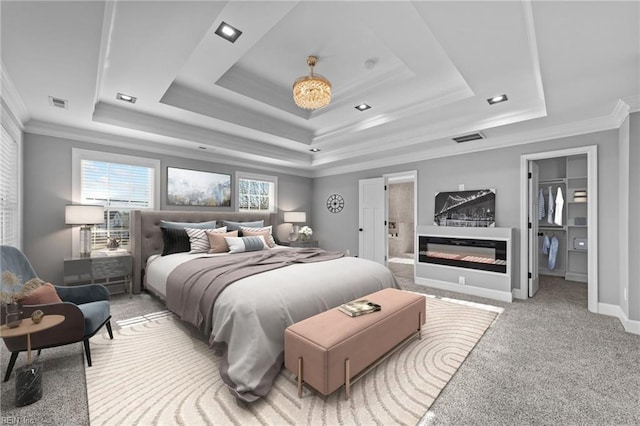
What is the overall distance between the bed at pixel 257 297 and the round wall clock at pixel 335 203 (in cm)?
289

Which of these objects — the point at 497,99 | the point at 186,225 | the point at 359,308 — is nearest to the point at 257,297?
the point at 359,308

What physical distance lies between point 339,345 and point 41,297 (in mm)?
2255

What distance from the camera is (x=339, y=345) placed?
1.74m

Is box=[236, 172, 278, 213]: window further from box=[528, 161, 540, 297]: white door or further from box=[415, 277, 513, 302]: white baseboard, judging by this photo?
box=[528, 161, 540, 297]: white door

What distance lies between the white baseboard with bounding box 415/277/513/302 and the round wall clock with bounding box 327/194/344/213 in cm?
242

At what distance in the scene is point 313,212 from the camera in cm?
710

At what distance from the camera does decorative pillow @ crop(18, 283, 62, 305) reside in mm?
2014

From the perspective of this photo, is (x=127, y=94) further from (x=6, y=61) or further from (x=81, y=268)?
(x=81, y=268)

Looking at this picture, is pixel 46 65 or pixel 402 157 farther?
pixel 402 157

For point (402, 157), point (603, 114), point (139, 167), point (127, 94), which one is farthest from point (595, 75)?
point (139, 167)

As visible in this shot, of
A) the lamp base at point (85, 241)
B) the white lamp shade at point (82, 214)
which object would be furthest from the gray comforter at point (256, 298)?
the lamp base at point (85, 241)

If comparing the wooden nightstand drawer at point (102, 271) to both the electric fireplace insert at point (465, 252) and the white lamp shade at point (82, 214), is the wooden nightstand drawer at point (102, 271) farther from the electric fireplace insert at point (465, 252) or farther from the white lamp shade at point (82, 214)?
the electric fireplace insert at point (465, 252)

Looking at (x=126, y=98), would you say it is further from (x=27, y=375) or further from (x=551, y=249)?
(x=551, y=249)

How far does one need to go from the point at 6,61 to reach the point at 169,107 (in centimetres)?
141
